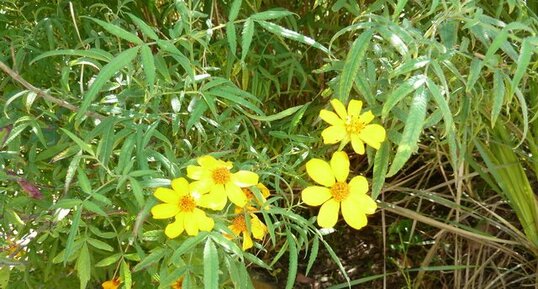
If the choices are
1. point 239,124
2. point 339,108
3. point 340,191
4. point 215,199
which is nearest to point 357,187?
point 340,191

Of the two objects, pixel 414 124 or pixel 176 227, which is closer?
pixel 414 124

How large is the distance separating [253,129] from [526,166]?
81 cm

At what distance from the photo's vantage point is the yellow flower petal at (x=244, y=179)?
3.31ft

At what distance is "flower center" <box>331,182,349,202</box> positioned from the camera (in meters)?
1.10

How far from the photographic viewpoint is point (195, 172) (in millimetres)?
1000

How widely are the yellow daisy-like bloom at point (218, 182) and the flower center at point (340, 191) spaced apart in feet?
0.48

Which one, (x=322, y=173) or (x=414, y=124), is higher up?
(x=414, y=124)

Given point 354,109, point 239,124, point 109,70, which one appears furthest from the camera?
point 239,124

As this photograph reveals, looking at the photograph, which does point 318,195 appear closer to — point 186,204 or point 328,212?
point 328,212

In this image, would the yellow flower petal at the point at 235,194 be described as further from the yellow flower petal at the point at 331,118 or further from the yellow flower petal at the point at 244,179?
the yellow flower petal at the point at 331,118

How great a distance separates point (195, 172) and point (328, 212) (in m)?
0.23

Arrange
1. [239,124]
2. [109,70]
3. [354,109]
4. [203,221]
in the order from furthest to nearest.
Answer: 1. [239,124]
2. [354,109]
3. [203,221]
4. [109,70]

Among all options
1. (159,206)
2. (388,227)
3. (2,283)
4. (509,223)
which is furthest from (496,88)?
(388,227)

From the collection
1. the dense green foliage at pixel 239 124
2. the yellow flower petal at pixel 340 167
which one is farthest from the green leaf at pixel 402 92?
the yellow flower petal at pixel 340 167
